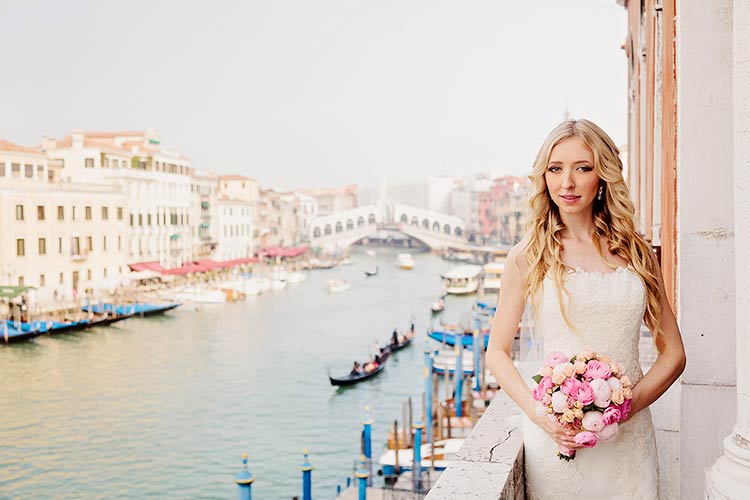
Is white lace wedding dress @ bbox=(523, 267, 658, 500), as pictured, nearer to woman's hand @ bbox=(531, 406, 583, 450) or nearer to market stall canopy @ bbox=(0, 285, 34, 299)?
woman's hand @ bbox=(531, 406, 583, 450)

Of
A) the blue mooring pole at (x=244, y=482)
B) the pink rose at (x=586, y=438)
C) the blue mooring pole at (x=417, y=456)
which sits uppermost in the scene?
the pink rose at (x=586, y=438)

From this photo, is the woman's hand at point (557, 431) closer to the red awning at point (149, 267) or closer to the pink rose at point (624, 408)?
the pink rose at point (624, 408)

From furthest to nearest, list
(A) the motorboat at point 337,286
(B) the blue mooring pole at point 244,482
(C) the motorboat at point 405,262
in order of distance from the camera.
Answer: (C) the motorboat at point 405,262 → (A) the motorboat at point 337,286 → (B) the blue mooring pole at point 244,482

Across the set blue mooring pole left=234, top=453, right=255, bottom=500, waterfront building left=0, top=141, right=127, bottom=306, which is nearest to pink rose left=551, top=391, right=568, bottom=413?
blue mooring pole left=234, top=453, right=255, bottom=500

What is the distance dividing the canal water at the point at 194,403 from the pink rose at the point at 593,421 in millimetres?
7924

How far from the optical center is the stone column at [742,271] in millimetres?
913

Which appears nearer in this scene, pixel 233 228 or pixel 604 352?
pixel 604 352

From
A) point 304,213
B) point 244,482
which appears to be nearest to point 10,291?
point 244,482

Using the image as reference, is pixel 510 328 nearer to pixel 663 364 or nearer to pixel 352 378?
pixel 663 364

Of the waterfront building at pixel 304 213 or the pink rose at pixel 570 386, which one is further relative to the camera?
the waterfront building at pixel 304 213

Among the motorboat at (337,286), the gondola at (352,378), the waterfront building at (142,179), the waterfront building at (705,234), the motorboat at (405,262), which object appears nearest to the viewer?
the waterfront building at (705,234)

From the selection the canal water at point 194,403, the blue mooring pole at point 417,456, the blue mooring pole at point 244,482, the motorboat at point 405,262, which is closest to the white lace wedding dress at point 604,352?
the blue mooring pole at point 244,482

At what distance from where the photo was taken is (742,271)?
917mm

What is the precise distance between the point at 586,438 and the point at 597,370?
0.25 feet
